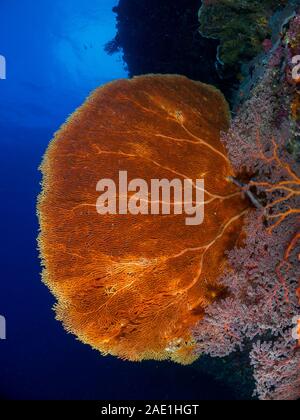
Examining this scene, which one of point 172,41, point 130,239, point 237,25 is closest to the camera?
point 130,239

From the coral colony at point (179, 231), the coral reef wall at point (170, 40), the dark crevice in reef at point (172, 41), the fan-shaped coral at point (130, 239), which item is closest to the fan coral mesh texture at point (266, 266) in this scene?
the coral colony at point (179, 231)

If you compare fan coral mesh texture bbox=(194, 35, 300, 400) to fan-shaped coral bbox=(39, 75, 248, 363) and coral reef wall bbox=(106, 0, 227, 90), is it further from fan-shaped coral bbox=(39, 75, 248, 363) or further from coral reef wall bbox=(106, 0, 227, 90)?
coral reef wall bbox=(106, 0, 227, 90)

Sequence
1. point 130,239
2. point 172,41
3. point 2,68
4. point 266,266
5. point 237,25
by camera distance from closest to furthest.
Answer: point 266,266 → point 130,239 → point 237,25 → point 172,41 → point 2,68

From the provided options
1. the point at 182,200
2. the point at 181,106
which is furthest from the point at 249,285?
the point at 181,106

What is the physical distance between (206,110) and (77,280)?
2.89m

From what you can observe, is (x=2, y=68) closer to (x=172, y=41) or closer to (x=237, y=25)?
(x=172, y=41)

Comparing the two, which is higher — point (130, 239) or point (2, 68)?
point (2, 68)

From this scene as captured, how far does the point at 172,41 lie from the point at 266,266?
18.3 feet

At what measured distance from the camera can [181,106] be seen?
433 cm

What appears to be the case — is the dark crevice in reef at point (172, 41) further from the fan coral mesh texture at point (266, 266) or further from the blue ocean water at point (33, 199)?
the blue ocean water at point (33, 199)

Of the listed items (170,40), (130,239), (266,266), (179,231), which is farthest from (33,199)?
(266,266)

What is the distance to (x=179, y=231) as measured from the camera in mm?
3707

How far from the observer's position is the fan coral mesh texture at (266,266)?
302 cm

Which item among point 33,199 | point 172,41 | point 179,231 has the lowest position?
point 179,231
